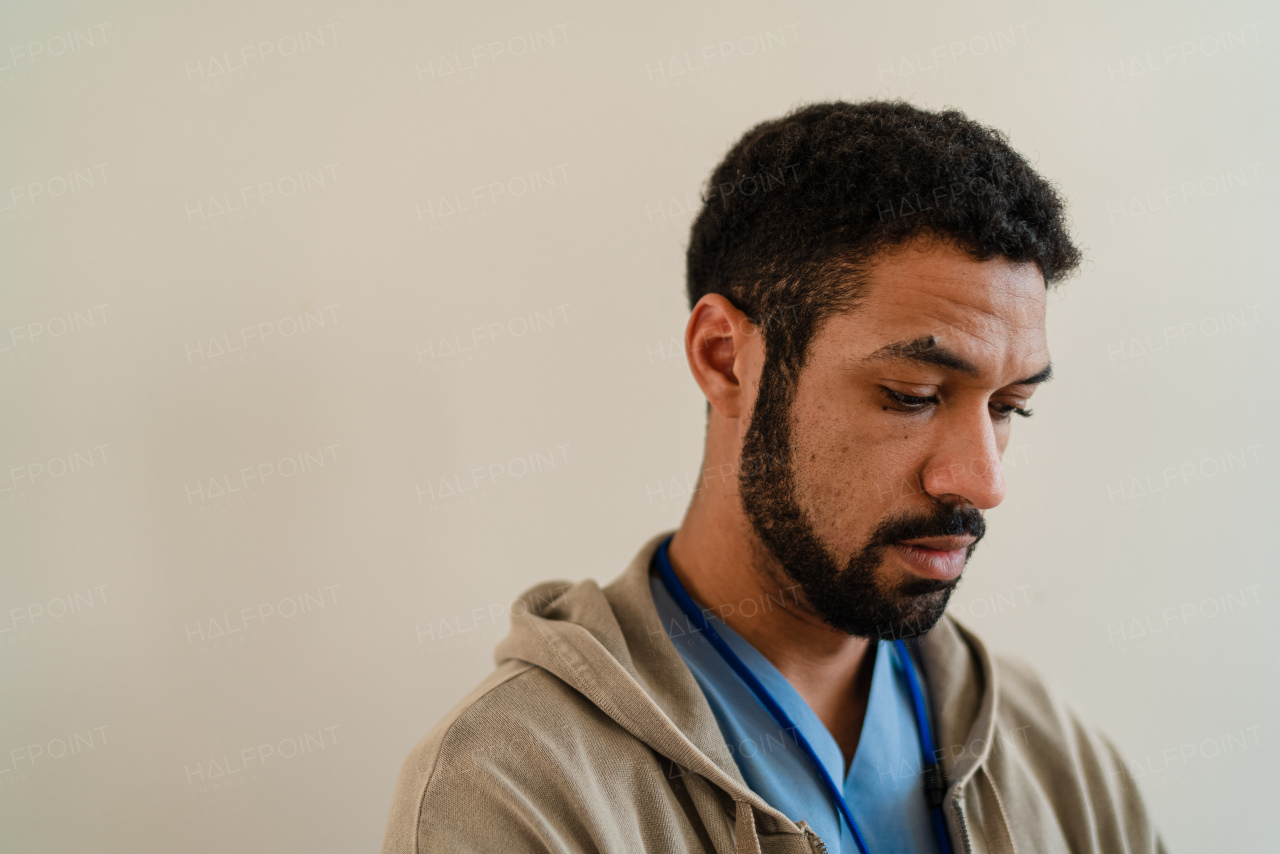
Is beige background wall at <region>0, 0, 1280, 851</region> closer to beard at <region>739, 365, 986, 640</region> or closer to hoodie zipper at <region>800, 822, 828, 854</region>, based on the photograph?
beard at <region>739, 365, 986, 640</region>

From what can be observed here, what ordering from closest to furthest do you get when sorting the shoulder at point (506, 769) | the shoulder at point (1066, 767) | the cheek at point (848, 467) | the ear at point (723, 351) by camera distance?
the shoulder at point (506, 769) < the cheek at point (848, 467) < the ear at point (723, 351) < the shoulder at point (1066, 767)

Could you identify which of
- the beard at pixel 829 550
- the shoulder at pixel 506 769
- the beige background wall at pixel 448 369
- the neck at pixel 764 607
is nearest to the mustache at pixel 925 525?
the beard at pixel 829 550

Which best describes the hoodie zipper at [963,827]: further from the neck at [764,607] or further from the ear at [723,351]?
the ear at [723,351]

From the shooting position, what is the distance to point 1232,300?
5.83 feet

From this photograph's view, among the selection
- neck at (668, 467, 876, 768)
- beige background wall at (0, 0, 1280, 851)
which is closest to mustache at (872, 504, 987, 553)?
neck at (668, 467, 876, 768)

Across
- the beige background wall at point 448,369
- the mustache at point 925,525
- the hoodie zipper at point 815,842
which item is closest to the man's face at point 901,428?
the mustache at point 925,525

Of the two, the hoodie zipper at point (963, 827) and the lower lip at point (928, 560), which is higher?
the lower lip at point (928, 560)

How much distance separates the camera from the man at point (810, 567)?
0.97 m

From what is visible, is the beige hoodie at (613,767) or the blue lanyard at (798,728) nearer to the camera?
the beige hoodie at (613,767)

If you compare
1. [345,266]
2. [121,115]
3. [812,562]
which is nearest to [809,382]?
[812,562]

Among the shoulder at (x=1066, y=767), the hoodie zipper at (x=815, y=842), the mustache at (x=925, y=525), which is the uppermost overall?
the mustache at (x=925, y=525)

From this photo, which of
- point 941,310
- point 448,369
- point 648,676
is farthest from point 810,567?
point 448,369

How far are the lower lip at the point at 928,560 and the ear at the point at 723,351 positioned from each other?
0.28m

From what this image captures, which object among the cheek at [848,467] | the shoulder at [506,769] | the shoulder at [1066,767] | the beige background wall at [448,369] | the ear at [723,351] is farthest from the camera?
the beige background wall at [448,369]
